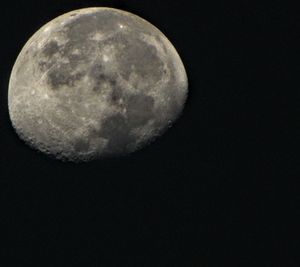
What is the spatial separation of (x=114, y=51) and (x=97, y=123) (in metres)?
0.82

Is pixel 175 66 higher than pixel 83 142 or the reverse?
higher


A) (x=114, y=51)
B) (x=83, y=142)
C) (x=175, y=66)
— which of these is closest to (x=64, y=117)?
(x=83, y=142)

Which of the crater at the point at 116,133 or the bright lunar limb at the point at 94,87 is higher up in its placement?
the bright lunar limb at the point at 94,87

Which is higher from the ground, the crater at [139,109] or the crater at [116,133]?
the crater at [139,109]

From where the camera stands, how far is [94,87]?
738 centimetres

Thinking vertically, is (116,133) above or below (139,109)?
below

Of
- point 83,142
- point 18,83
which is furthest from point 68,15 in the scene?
point 83,142

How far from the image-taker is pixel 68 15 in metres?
7.97

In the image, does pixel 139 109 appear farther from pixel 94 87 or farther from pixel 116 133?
pixel 94 87

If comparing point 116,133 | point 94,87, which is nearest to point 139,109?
point 116,133

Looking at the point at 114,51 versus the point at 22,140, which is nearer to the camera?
the point at 114,51

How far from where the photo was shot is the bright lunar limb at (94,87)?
7406 millimetres

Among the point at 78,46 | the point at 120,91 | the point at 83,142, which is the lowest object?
the point at 83,142

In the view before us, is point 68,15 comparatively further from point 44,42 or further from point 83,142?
point 83,142
